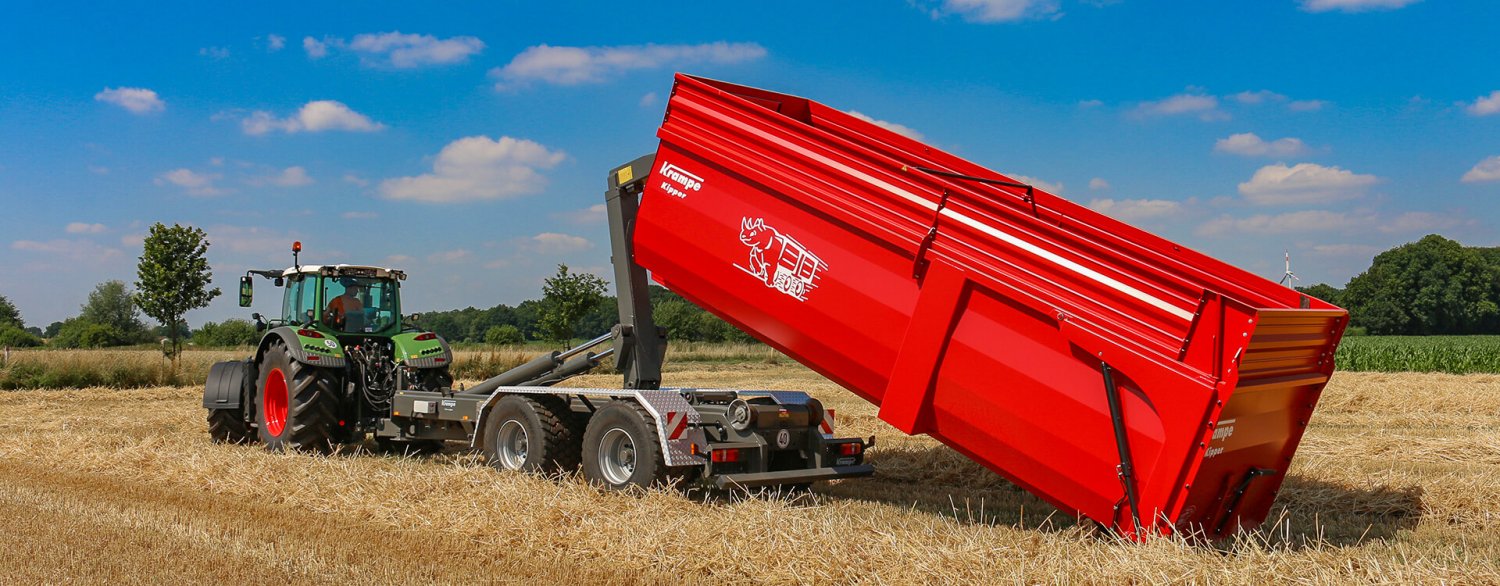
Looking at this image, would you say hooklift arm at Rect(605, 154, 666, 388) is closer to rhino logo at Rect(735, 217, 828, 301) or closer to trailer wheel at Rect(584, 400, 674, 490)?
trailer wheel at Rect(584, 400, 674, 490)

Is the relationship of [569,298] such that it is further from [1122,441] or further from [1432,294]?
[1432,294]

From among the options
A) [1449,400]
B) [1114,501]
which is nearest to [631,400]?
[1114,501]

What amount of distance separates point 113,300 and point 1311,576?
78085 millimetres

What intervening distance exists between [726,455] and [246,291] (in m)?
6.45

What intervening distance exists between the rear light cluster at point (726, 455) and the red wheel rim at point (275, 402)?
18.9ft

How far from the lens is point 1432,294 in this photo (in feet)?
225

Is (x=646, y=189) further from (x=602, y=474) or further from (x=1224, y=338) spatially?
(x=1224, y=338)

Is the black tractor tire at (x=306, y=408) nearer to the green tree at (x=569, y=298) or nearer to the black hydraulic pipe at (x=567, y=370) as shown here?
the black hydraulic pipe at (x=567, y=370)

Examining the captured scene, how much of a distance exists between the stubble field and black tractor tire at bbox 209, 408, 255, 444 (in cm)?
88

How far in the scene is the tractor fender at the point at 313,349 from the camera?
980 centimetres

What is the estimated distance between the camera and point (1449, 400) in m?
16.0

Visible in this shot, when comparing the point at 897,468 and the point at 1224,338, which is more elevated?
the point at 1224,338

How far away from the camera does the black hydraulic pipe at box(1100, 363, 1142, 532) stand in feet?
17.2

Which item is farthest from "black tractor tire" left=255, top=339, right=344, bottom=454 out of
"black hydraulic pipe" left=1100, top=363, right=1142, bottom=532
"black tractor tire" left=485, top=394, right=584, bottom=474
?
"black hydraulic pipe" left=1100, top=363, right=1142, bottom=532
